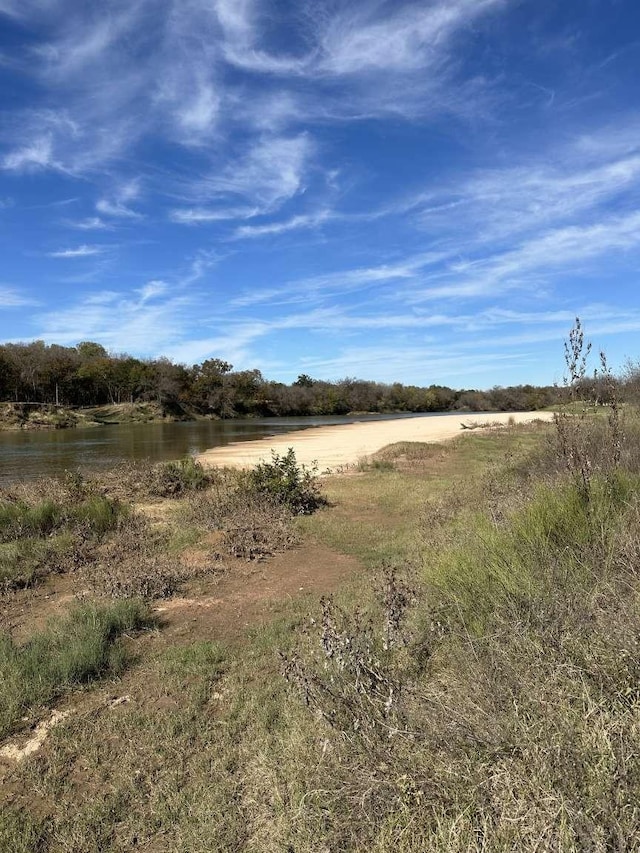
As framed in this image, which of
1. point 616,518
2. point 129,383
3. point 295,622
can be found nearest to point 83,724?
point 295,622

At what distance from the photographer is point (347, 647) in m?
2.85

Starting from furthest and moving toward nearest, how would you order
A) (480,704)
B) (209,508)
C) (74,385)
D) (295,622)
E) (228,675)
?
1. (74,385)
2. (209,508)
3. (295,622)
4. (228,675)
5. (480,704)

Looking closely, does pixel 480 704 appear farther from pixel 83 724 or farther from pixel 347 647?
pixel 83 724

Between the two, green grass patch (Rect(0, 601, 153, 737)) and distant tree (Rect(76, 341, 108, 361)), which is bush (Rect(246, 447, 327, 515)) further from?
distant tree (Rect(76, 341, 108, 361))

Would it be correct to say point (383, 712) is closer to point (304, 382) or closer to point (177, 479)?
point (177, 479)

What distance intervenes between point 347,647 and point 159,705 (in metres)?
1.99

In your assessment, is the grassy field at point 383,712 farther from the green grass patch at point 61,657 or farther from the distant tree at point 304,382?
the distant tree at point 304,382

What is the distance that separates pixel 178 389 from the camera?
8056cm

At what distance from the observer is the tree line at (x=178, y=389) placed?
70.7 m

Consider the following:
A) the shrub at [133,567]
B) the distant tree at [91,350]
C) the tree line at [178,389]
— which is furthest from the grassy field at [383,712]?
the distant tree at [91,350]

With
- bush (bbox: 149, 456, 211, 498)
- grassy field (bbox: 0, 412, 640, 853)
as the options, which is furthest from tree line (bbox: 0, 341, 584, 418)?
grassy field (bbox: 0, 412, 640, 853)

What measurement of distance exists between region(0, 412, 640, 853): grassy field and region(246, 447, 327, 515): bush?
457 centimetres

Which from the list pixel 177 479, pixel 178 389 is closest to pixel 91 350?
pixel 178 389

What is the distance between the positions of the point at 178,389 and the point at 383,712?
8128cm
